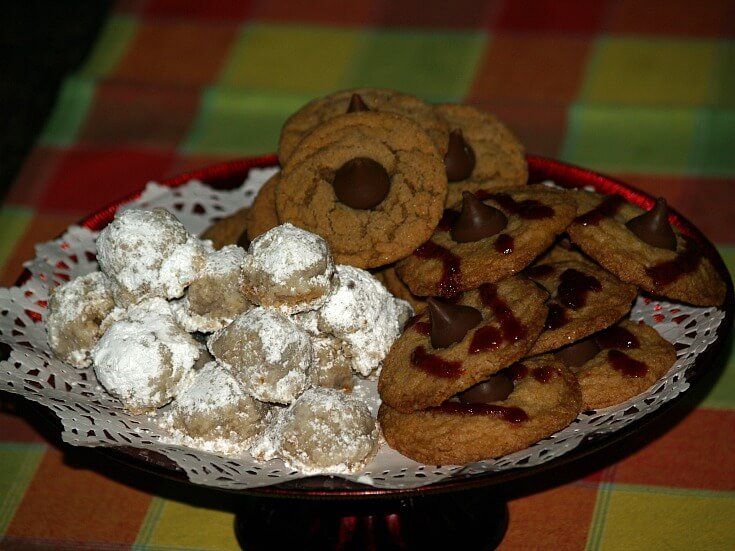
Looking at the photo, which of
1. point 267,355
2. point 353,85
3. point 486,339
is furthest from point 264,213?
point 353,85

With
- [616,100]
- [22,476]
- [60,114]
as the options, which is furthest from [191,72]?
[22,476]

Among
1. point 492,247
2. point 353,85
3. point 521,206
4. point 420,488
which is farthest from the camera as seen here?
point 353,85

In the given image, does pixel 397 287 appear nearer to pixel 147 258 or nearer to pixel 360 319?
pixel 360 319

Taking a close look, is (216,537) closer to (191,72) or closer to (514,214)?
(514,214)

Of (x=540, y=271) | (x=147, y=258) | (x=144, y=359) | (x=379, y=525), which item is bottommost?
(x=379, y=525)

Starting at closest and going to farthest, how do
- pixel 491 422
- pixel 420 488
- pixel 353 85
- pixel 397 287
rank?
pixel 420 488 < pixel 491 422 < pixel 397 287 < pixel 353 85

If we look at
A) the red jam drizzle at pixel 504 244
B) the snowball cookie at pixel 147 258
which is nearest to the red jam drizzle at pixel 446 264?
the red jam drizzle at pixel 504 244

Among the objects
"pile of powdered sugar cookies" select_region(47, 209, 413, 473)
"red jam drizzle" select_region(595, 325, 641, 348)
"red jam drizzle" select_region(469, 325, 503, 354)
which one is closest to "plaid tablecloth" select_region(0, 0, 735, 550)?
"red jam drizzle" select_region(595, 325, 641, 348)
